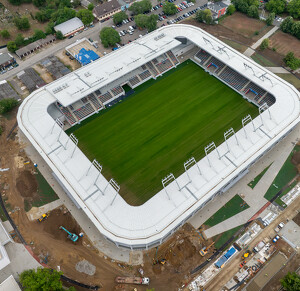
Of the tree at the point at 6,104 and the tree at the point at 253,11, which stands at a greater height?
the tree at the point at 253,11

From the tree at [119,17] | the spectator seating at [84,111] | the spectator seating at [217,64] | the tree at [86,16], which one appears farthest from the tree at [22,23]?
the spectator seating at [217,64]

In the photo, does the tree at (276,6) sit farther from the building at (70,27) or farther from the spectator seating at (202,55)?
the building at (70,27)

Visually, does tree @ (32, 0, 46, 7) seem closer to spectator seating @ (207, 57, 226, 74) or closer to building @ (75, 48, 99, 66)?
building @ (75, 48, 99, 66)

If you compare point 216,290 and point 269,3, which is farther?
point 269,3

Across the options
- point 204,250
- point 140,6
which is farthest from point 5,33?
point 204,250

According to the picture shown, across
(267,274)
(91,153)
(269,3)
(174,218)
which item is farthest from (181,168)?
(269,3)

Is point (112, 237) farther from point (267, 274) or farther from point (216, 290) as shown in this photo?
point (267, 274)
